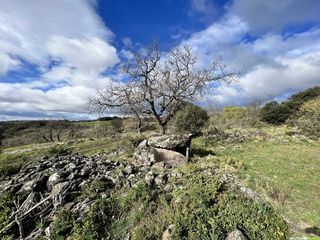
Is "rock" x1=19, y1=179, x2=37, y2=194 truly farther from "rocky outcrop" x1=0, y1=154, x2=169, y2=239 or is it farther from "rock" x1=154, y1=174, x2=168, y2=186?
"rock" x1=154, y1=174, x2=168, y2=186

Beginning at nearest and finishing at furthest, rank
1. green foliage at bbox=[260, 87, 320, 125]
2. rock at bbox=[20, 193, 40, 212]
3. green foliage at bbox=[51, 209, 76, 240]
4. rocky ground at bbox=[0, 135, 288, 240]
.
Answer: green foliage at bbox=[51, 209, 76, 240] → rocky ground at bbox=[0, 135, 288, 240] → rock at bbox=[20, 193, 40, 212] → green foliage at bbox=[260, 87, 320, 125]

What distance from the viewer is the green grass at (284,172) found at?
26.6 feet

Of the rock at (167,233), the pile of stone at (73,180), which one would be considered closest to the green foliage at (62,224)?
the pile of stone at (73,180)

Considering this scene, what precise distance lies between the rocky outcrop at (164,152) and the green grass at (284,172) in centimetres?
165

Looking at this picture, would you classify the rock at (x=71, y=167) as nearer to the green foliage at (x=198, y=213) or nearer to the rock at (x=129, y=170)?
the rock at (x=129, y=170)

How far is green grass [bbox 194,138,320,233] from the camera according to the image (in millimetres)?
8117

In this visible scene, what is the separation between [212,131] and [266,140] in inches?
160

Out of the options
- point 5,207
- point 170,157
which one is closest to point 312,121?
point 170,157

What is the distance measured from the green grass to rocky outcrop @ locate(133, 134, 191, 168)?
1.65 meters

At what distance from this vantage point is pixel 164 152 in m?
→ 12.8

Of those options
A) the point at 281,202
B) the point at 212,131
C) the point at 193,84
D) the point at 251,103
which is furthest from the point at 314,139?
the point at 251,103

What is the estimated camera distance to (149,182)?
9.24m

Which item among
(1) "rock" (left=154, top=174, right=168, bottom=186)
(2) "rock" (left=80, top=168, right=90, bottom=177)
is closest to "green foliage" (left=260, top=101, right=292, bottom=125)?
(1) "rock" (left=154, top=174, right=168, bottom=186)

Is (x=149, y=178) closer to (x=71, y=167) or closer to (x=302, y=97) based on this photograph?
(x=71, y=167)
